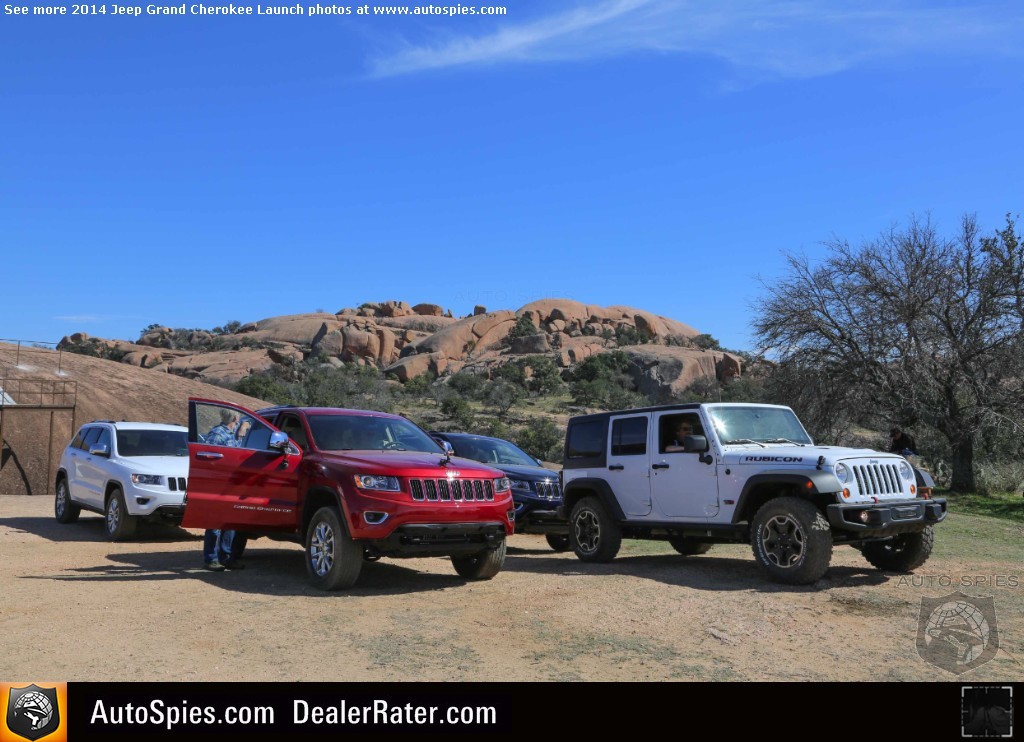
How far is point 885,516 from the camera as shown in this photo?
8.63 meters

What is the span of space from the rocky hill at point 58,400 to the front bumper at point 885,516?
18574mm

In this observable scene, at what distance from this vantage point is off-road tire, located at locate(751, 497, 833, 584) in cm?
859

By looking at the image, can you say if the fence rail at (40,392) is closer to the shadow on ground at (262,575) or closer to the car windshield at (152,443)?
the car windshield at (152,443)

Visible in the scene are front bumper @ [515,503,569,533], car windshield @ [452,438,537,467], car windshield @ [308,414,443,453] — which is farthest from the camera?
car windshield @ [452,438,537,467]

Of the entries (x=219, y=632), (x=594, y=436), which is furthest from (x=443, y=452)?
(x=219, y=632)

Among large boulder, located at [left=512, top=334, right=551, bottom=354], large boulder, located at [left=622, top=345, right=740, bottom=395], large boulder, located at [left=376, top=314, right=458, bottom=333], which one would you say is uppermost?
large boulder, located at [left=376, top=314, right=458, bottom=333]

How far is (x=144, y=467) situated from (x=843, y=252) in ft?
60.3

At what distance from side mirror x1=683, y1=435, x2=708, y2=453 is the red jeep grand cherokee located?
79.5 inches

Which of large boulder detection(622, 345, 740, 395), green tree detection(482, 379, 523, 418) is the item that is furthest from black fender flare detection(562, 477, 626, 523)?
large boulder detection(622, 345, 740, 395)

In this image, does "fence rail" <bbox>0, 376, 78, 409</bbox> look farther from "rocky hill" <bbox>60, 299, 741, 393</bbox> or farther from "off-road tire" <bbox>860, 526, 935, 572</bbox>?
"rocky hill" <bbox>60, 299, 741, 393</bbox>

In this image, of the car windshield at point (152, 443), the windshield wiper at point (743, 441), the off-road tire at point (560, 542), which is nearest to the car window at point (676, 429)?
the windshield wiper at point (743, 441)

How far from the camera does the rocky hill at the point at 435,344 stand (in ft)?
207
